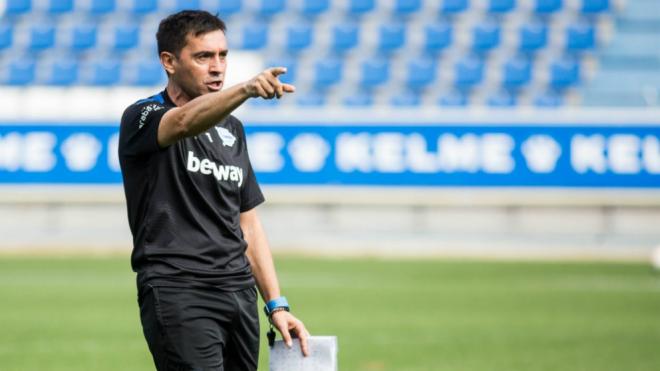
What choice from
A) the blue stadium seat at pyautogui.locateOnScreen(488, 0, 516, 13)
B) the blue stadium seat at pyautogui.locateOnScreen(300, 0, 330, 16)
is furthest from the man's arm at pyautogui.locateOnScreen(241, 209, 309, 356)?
the blue stadium seat at pyautogui.locateOnScreen(488, 0, 516, 13)

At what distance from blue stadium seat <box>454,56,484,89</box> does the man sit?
53.8ft

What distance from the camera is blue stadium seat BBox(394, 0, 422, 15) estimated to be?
21016 millimetres

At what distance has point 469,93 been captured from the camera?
65.6ft

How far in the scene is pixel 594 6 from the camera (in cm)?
2098

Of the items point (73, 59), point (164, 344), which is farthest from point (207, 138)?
point (73, 59)

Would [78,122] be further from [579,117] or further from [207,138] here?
[207,138]

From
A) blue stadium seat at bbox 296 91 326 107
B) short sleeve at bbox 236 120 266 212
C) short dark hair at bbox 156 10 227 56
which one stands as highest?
blue stadium seat at bbox 296 91 326 107

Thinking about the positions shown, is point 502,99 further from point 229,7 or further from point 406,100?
point 229,7

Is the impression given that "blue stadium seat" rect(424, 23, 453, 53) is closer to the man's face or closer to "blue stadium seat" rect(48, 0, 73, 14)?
"blue stadium seat" rect(48, 0, 73, 14)

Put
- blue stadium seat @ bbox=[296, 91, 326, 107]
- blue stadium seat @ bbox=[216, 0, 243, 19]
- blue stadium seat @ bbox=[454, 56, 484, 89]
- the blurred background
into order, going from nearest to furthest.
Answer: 1. the blurred background
2. blue stadium seat @ bbox=[296, 91, 326, 107]
3. blue stadium seat @ bbox=[454, 56, 484, 89]
4. blue stadium seat @ bbox=[216, 0, 243, 19]

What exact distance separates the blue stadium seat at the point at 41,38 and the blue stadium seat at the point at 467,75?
741 centimetres

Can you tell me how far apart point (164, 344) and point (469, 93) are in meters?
16.7

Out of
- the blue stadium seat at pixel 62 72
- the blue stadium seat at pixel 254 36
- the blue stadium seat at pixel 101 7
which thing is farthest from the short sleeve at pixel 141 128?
the blue stadium seat at pixel 101 7

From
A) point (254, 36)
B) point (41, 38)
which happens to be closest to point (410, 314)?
point (254, 36)
